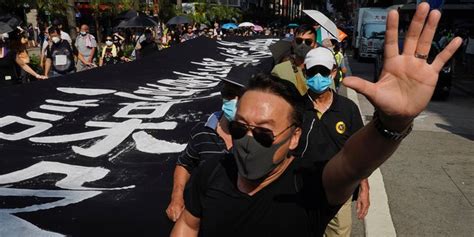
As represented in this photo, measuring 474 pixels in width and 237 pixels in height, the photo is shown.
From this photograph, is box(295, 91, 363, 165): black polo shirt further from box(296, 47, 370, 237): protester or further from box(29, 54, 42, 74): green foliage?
box(29, 54, 42, 74): green foliage

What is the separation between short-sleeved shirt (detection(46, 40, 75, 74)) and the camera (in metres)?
8.90

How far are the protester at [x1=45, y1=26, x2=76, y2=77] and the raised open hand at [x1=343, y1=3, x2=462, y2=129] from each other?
328 inches

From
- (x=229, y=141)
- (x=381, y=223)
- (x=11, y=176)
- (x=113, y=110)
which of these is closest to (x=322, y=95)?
(x=229, y=141)

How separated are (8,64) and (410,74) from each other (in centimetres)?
792

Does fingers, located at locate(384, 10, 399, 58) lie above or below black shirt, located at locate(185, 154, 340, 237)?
above

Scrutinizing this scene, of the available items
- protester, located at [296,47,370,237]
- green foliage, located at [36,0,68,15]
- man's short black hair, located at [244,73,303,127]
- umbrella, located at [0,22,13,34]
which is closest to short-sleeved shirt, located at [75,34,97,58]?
umbrella, located at [0,22,13,34]

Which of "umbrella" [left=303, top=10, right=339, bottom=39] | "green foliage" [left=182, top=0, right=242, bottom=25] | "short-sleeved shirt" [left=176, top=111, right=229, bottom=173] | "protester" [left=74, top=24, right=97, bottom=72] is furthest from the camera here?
"green foliage" [left=182, top=0, right=242, bottom=25]

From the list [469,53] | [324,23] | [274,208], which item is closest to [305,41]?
[324,23]

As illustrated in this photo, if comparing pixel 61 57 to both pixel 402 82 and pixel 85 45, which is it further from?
pixel 402 82

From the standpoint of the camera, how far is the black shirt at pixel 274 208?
176cm

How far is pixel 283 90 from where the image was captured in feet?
6.20

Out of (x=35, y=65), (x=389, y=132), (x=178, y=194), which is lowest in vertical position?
(x=35, y=65)

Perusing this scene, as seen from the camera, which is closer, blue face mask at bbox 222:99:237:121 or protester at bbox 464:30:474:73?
blue face mask at bbox 222:99:237:121

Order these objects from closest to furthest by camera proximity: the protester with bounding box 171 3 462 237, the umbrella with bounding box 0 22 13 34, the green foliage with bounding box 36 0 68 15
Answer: the protester with bounding box 171 3 462 237
the umbrella with bounding box 0 22 13 34
the green foliage with bounding box 36 0 68 15
